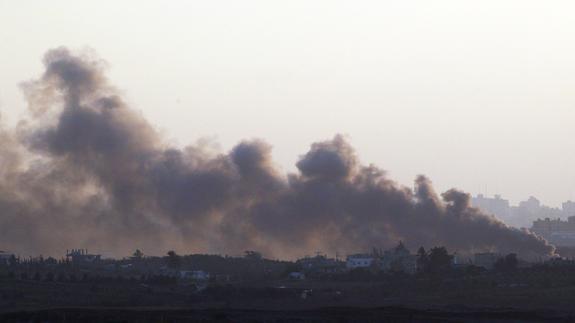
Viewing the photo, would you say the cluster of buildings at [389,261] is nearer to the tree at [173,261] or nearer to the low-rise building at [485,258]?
the low-rise building at [485,258]

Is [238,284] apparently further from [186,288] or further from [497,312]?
[497,312]

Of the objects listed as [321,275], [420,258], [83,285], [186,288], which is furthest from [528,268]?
[83,285]

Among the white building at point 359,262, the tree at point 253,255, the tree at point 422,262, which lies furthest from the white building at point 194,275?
the tree at point 422,262

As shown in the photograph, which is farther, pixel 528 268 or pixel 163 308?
pixel 528 268

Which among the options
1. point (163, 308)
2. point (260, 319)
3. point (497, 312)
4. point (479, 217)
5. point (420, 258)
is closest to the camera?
point (260, 319)

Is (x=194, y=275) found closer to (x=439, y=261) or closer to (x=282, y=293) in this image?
(x=439, y=261)

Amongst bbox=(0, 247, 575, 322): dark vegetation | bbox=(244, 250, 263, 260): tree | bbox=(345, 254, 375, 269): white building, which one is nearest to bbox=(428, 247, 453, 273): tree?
bbox=(0, 247, 575, 322): dark vegetation

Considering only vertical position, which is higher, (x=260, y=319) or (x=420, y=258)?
(x=420, y=258)

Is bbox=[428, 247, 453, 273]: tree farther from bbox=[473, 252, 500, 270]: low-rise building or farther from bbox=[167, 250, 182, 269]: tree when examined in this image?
bbox=[167, 250, 182, 269]: tree
